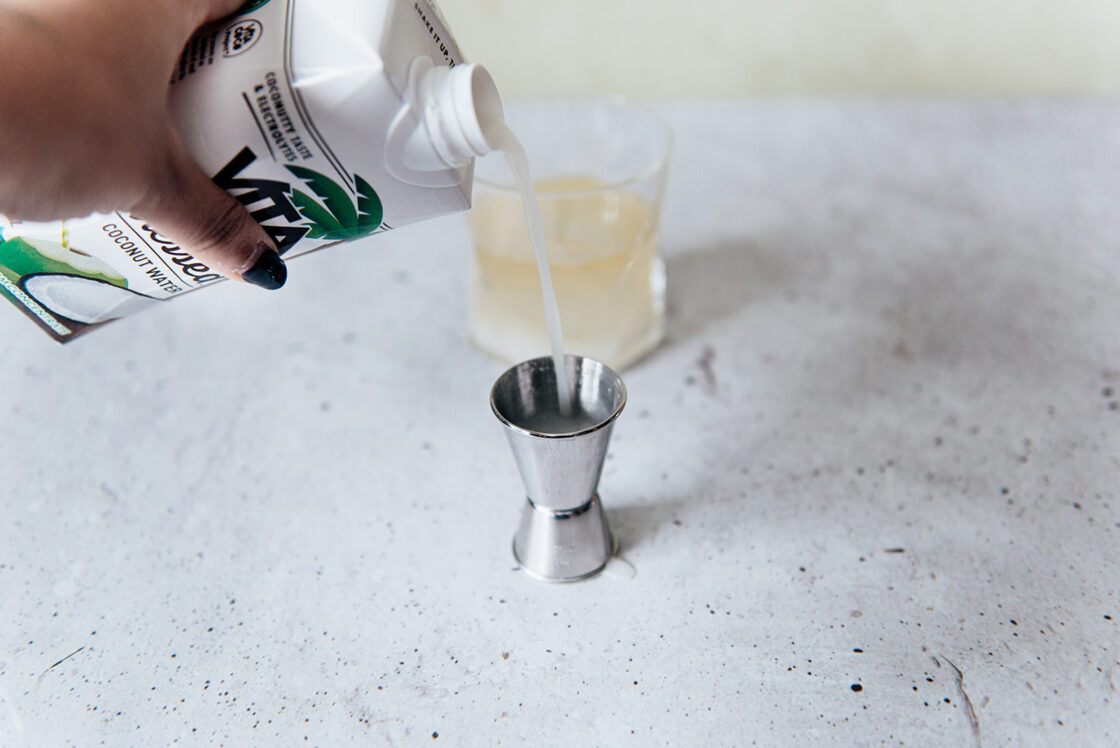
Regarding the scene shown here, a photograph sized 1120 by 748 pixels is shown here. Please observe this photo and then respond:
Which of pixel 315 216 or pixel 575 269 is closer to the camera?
pixel 315 216

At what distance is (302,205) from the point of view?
56cm

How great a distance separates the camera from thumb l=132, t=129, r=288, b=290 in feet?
1.68

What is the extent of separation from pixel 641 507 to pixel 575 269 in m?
0.22

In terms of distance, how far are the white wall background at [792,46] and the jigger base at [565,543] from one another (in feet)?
2.88

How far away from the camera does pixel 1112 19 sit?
1.28 m

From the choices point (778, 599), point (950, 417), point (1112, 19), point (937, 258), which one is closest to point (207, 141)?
point (778, 599)

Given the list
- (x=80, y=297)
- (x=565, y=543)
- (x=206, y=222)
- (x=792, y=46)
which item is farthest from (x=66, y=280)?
(x=792, y=46)

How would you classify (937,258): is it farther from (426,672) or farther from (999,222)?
(426,672)

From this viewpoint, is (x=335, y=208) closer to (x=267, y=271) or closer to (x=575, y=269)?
(x=267, y=271)

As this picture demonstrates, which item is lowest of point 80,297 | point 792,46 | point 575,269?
point 792,46

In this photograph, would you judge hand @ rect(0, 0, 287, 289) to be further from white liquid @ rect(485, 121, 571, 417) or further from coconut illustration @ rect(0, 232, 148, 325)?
white liquid @ rect(485, 121, 571, 417)

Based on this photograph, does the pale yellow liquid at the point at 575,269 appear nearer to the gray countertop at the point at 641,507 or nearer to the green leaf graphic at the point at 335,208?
the gray countertop at the point at 641,507

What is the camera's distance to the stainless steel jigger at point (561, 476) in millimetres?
646

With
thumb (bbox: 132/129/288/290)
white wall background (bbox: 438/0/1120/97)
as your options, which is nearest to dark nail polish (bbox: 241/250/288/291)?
thumb (bbox: 132/129/288/290)
